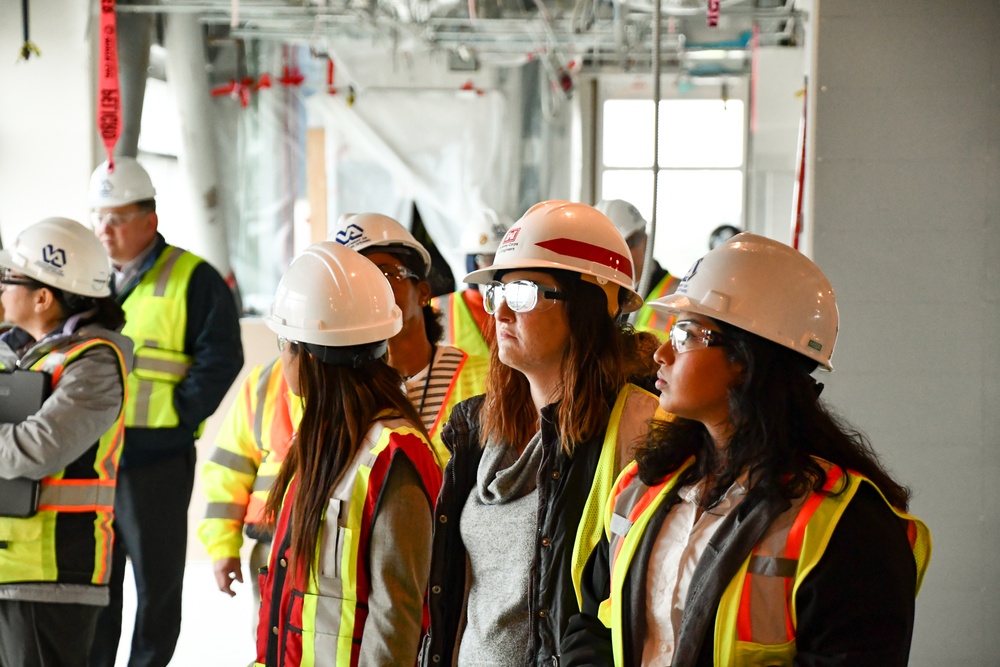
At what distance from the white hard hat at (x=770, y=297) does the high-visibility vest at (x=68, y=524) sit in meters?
1.95

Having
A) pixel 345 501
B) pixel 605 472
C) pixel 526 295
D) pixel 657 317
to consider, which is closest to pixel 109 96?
pixel 657 317

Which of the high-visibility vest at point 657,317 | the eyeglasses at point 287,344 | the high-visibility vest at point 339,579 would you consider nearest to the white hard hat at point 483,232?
the high-visibility vest at point 657,317

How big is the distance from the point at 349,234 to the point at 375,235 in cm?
7

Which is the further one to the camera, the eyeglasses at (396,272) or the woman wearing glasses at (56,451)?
the eyeglasses at (396,272)

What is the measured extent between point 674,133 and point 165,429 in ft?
18.1

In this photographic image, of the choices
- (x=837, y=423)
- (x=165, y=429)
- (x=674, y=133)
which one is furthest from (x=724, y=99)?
(x=837, y=423)

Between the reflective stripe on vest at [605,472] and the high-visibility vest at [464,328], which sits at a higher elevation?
the reflective stripe on vest at [605,472]

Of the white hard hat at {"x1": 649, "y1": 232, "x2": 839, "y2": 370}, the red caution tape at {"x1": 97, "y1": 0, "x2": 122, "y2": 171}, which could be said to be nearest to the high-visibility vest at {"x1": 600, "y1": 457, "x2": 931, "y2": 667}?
the white hard hat at {"x1": 649, "y1": 232, "x2": 839, "y2": 370}

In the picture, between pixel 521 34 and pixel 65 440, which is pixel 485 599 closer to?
pixel 65 440

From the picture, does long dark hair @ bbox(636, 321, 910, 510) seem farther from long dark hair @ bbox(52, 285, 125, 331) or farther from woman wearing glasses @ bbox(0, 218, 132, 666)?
long dark hair @ bbox(52, 285, 125, 331)

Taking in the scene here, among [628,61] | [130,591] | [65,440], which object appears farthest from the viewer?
Answer: [628,61]

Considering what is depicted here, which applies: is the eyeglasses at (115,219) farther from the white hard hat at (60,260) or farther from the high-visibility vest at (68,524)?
the high-visibility vest at (68,524)

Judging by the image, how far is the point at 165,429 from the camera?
13.8 ft

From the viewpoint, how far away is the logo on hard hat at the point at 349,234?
3.12m
